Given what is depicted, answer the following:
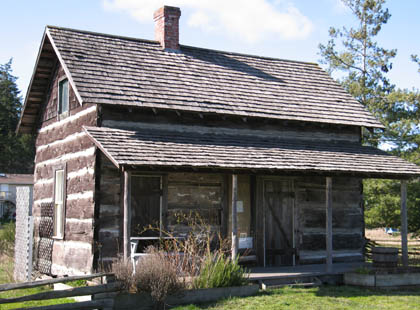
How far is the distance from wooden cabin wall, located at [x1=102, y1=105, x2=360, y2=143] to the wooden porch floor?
3438 millimetres

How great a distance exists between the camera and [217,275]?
1091 centimetres

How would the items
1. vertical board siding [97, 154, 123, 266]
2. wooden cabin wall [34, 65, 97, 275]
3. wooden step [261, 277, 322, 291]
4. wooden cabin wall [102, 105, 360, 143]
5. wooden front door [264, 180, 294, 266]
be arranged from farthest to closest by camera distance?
wooden front door [264, 180, 294, 266] < wooden cabin wall [102, 105, 360, 143] < wooden cabin wall [34, 65, 97, 275] < vertical board siding [97, 154, 123, 266] < wooden step [261, 277, 322, 291]

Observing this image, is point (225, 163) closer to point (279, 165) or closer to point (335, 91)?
point (279, 165)

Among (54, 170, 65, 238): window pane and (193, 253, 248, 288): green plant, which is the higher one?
(54, 170, 65, 238): window pane

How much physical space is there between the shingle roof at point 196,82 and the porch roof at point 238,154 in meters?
0.72

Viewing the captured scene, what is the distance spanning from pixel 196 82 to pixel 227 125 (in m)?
1.51

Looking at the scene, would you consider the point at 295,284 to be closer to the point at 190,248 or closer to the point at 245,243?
the point at 245,243

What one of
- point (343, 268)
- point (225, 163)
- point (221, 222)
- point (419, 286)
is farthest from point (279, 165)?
point (419, 286)

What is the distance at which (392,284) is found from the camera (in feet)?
40.8

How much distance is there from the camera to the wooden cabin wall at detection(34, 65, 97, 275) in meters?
12.7

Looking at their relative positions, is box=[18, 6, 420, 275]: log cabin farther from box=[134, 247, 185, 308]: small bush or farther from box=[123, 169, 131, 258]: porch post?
box=[134, 247, 185, 308]: small bush

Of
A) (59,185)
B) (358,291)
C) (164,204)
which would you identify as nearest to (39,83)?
(59,185)

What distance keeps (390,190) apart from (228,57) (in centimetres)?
971

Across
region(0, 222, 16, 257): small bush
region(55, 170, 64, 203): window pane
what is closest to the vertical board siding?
region(55, 170, 64, 203): window pane
